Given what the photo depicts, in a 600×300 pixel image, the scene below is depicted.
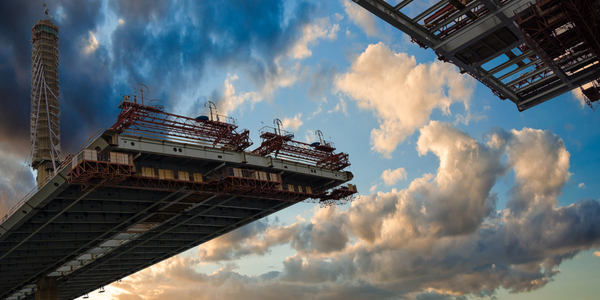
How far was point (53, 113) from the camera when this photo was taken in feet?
287

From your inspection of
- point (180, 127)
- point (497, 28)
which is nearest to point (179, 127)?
point (180, 127)

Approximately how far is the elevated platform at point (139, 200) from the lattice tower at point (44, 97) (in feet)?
81.6

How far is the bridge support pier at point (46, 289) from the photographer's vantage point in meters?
74.8

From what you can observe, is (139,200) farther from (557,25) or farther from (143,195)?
(557,25)

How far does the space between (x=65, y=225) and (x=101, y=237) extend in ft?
20.5

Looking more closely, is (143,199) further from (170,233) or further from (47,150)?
(47,150)

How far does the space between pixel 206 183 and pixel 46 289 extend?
157 ft

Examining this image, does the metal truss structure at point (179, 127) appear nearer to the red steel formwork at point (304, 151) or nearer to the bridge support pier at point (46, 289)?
the red steel formwork at point (304, 151)

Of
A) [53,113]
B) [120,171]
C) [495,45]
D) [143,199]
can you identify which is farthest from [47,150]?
[495,45]

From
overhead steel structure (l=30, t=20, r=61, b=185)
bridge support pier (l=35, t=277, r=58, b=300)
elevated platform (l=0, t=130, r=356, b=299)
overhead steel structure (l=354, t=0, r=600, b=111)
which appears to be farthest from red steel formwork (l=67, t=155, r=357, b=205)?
overhead steel structure (l=30, t=20, r=61, b=185)

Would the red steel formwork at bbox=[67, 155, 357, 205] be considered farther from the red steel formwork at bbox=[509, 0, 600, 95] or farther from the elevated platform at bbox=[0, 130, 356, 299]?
the red steel formwork at bbox=[509, 0, 600, 95]

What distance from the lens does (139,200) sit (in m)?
49.6

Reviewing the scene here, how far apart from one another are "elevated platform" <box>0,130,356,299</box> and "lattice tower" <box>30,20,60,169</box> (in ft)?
81.6

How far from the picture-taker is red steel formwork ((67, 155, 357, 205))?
40.1 meters
